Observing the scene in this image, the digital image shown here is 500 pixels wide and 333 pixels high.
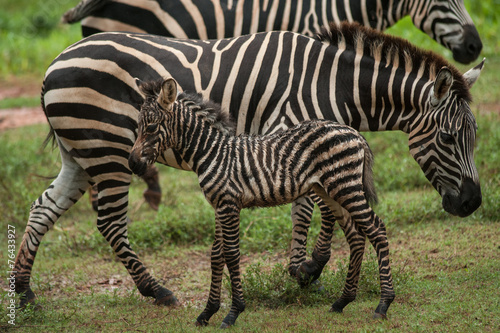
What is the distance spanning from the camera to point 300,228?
622cm

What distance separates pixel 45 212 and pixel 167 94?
2193mm

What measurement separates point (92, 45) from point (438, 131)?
11.5 feet

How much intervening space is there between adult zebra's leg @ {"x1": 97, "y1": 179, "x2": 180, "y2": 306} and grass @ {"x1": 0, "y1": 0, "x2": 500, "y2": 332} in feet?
0.56

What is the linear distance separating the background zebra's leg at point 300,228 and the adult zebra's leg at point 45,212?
7.51ft

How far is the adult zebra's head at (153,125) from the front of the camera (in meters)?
4.98

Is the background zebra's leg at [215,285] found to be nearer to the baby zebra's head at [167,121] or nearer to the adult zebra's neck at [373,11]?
the baby zebra's head at [167,121]

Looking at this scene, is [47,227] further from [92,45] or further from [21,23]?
[21,23]

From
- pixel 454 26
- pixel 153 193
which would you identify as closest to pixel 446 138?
pixel 454 26

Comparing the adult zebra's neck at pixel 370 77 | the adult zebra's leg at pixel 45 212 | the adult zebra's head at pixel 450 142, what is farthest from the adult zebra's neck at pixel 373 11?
the adult zebra's leg at pixel 45 212

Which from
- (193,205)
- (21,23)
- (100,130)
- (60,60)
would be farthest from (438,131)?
(21,23)

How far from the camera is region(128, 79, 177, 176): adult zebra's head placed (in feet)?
Answer: 16.4

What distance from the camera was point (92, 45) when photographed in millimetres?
5980

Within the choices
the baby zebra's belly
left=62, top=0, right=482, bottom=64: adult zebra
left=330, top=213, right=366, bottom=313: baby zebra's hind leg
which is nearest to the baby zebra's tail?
left=330, top=213, right=366, bottom=313: baby zebra's hind leg

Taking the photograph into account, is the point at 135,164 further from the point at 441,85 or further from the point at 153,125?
the point at 441,85
